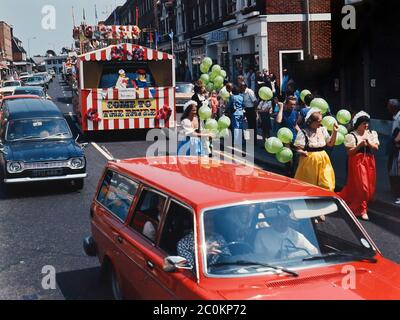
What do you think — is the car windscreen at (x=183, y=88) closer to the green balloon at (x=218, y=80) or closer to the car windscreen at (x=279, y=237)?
the green balloon at (x=218, y=80)

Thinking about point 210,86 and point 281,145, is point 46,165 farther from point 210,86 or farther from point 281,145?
point 210,86

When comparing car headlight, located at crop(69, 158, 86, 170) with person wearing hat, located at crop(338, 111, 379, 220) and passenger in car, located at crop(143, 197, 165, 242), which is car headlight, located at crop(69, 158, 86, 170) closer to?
person wearing hat, located at crop(338, 111, 379, 220)

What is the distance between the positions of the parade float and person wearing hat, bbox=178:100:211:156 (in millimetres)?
7936

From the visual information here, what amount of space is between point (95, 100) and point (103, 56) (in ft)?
4.59

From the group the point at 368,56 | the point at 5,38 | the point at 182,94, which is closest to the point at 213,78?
the point at 368,56

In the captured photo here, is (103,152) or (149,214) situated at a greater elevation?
(149,214)

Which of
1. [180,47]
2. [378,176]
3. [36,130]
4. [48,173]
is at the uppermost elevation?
[180,47]

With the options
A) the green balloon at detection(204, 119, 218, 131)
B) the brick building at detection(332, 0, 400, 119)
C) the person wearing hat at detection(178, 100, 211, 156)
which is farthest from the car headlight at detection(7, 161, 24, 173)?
the brick building at detection(332, 0, 400, 119)

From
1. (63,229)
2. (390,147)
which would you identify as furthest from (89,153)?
(390,147)

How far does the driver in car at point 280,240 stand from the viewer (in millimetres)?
4172

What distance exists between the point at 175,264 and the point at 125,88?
587 inches

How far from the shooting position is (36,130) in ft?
40.1
